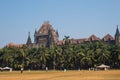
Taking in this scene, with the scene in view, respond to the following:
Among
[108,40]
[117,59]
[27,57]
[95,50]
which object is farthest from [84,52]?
[108,40]

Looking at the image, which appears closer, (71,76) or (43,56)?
(71,76)

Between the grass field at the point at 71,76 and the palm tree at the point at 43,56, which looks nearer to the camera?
the grass field at the point at 71,76

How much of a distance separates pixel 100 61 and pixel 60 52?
21.7 meters

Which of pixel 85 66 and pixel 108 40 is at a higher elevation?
pixel 108 40

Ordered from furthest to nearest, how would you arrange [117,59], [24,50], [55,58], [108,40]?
[108,40] < [24,50] < [55,58] < [117,59]

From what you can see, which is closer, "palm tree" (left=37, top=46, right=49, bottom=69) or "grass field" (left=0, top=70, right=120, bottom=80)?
"grass field" (left=0, top=70, right=120, bottom=80)

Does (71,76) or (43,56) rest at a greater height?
(43,56)

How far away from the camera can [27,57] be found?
15050cm

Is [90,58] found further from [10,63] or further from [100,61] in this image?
[10,63]

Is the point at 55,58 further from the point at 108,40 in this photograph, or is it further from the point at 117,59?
the point at 108,40

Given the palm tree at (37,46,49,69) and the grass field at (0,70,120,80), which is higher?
the palm tree at (37,46,49,69)

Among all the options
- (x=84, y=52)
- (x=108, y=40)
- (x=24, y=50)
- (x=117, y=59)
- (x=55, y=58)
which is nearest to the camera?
(x=117, y=59)

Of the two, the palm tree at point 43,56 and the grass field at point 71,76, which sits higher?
the palm tree at point 43,56

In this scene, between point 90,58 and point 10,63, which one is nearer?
point 90,58
